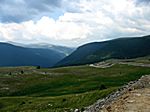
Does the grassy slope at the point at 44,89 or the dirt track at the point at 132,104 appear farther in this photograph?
the grassy slope at the point at 44,89

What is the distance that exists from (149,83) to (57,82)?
113 m

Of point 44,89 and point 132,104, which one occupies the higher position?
point 132,104

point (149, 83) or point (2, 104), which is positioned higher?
point (149, 83)

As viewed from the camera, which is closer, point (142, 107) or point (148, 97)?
point (142, 107)

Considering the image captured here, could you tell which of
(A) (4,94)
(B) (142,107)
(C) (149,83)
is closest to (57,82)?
(A) (4,94)

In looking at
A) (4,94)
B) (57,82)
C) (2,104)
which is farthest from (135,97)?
(57,82)

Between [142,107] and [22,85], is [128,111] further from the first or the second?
[22,85]

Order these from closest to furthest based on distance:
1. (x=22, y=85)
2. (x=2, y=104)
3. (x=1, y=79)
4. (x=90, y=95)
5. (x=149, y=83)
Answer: (x=149, y=83)
(x=90, y=95)
(x=2, y=104)
(x=22, y=85)
(x=1, y=79)

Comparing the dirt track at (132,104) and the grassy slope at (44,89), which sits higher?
the dirt track at (132,104)

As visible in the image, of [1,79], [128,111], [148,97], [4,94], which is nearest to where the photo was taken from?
[128,111]

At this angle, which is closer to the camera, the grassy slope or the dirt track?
the dirt track

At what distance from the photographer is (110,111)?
25.7 m

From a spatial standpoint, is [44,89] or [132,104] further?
[44,89]

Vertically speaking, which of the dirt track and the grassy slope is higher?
the dirt track
